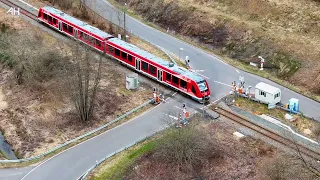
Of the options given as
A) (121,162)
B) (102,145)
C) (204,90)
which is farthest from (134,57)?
(121,162)

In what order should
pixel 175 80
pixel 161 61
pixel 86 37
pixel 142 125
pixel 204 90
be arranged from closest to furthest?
pixel 142 125 < pixel 204 90 < pixel 175 80 < pixel 161 61 < pixel 86 37

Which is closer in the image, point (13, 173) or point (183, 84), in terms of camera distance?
point (13, 173)

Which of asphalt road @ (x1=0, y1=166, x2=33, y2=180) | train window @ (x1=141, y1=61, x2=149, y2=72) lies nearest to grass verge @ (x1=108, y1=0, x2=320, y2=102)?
train window @ (x1=141, y1=61, x2=149, y2=72)

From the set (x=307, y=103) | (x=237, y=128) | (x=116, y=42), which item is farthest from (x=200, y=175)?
(x=116, y=42)

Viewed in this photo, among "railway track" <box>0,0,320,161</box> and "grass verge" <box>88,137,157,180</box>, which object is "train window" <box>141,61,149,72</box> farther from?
"grass verge" <box>88,137,157,180</box>

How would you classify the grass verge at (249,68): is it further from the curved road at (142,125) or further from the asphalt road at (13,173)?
the asphalt road at (13,173)

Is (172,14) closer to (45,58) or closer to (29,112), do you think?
(45,58)

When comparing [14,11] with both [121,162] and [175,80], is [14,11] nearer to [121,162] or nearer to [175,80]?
[175,80]
